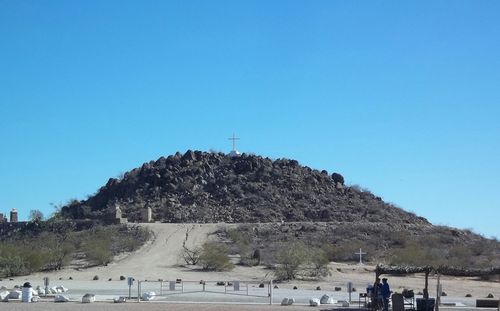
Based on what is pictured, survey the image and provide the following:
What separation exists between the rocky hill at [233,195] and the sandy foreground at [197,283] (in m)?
22.0

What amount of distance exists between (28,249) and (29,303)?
26.5 metres

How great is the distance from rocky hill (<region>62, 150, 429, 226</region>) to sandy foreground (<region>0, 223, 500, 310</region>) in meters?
22.0

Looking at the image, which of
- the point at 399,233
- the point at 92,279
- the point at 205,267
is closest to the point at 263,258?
the point at 205,267

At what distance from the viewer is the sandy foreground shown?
39.1 m

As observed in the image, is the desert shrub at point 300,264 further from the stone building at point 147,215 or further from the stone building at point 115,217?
the stone building at point 147,215

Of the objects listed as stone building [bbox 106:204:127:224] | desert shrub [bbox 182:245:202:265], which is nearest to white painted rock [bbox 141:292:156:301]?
desert shrub [bbox 182:245:202:265]

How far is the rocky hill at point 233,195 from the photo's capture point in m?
93.9

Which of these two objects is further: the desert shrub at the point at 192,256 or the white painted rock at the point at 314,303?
the desert shrub at the point at 192,256

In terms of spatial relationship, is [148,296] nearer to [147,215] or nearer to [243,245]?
[243,245]

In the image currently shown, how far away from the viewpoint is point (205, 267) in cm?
5909

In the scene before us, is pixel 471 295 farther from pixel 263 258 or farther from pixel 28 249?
pixel 28 249

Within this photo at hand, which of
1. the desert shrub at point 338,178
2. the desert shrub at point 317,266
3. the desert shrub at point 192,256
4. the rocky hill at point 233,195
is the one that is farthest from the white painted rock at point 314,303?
the desert shrub at point 338,178

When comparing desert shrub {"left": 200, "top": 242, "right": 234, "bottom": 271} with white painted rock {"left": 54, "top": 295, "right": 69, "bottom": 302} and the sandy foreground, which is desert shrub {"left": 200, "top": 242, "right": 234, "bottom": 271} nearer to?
the sandy foreground

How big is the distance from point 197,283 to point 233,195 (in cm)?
5144
